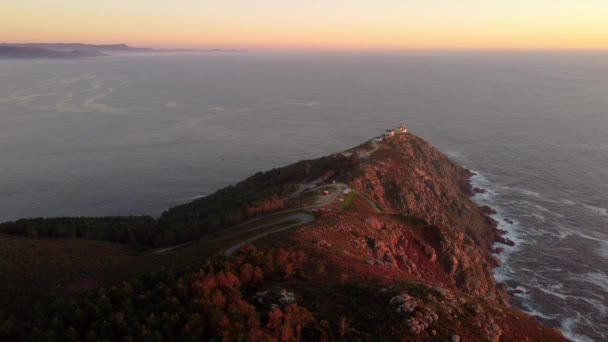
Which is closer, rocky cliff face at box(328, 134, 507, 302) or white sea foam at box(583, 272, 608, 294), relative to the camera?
rocky cliff face at box(328, 134, 507, 302)

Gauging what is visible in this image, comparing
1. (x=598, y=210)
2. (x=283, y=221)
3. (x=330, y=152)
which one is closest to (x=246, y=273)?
(x=283, y=221)

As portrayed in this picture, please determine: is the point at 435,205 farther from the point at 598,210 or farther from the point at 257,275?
the point at 257,275

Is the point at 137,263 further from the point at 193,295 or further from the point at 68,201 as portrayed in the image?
the point at 68,201

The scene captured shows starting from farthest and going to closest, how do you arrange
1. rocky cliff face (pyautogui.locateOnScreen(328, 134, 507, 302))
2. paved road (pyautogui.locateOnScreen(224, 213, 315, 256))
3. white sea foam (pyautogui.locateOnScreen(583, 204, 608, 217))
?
white sea foam (pyautogui.locateOnScreen(583, 204, 608, 217)) < rocky cliff face (pyautogui.locateOnScreen(328, 134, 507, 302)) < paved road (pyautogui.locateOnScreen(224, 213, 315, 256))

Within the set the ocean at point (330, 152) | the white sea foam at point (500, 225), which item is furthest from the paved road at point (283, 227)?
the ocean at point (330, 152)

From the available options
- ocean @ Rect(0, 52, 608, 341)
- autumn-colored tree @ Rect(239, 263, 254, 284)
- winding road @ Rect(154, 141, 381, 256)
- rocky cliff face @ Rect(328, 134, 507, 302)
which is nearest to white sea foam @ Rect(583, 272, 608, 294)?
ocean @ Rect(0, 52, 608, 341)

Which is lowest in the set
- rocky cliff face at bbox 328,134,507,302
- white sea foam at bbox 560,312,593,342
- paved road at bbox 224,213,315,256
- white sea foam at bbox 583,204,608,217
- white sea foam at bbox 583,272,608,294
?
white sea foam at bbox 560,312,593,342

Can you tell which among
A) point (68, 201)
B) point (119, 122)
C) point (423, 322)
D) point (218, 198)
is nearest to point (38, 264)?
point (423, 322)

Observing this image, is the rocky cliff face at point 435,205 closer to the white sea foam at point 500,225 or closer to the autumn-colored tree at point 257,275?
the white sea foam at point 500,225

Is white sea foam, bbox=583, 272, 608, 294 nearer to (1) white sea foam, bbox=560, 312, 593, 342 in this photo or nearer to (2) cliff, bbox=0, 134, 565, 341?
(1) white sea foam, bbox=560, 312, 593, 342
